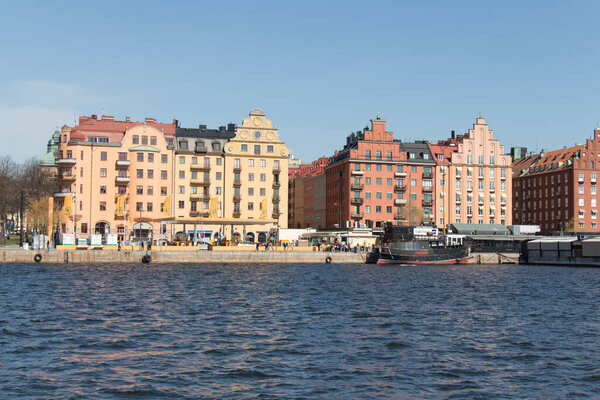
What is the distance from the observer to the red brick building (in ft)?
511

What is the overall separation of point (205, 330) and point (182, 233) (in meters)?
98.5

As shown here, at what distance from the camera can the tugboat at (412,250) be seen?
107812 mm

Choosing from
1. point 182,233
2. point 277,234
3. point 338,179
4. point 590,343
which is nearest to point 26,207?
point 182,233

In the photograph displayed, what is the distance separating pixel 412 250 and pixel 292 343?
7828 centimetres

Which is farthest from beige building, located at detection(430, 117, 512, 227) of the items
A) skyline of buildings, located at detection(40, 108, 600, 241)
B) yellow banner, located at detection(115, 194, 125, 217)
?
yellow banner, located at detection(115, 194, 125, 217)

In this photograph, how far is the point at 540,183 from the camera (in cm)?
16862

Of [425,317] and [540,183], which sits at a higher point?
[540,183]

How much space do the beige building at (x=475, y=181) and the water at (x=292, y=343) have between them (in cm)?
9099

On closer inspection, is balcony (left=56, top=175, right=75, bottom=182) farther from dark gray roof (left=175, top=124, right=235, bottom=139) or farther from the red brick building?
the red brick building

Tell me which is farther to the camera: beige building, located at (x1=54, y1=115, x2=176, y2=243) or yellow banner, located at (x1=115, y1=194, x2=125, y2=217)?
beige building, located at (x1=54, y1=115, x2=176, y2=243)

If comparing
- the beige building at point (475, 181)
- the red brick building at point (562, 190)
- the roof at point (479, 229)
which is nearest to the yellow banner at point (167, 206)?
the roof at point (479, 229)

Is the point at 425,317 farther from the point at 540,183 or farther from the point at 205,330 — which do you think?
the point at 540,183

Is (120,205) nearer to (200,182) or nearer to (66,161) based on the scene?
(66,161)

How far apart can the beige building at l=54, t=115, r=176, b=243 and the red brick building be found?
272 feet
